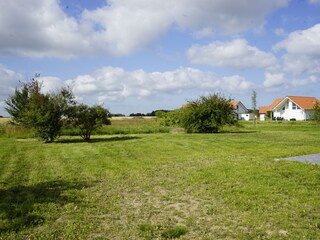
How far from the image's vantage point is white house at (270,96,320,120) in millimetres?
58406

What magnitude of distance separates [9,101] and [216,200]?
34509 mm

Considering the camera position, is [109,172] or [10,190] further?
[109,172]

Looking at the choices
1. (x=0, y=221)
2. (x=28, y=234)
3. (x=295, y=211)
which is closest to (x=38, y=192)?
(x=0, y=221)

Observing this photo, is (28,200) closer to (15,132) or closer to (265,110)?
(15,132)

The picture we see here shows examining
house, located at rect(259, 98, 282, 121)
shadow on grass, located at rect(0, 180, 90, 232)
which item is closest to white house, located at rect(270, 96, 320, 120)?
house, located at rect(259, 98, 282, 121)

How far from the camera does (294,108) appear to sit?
6075cm

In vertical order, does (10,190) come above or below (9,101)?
below

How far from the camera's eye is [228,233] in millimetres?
4855

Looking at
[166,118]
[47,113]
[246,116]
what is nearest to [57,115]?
[47,113]

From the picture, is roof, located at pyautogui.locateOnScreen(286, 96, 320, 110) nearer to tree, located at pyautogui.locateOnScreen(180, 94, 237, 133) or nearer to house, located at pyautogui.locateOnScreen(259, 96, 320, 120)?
house, located at pyautogui.locateOnScreen(259, 96, 320, 120)

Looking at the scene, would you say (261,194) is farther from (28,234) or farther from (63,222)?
(28,234)

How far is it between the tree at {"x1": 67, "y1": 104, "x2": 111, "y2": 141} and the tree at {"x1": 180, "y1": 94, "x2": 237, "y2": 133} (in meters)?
8.55

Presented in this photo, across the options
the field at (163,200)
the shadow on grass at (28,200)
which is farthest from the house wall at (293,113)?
the shadow on grass at (28,200)

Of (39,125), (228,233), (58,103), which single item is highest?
(58,103)
